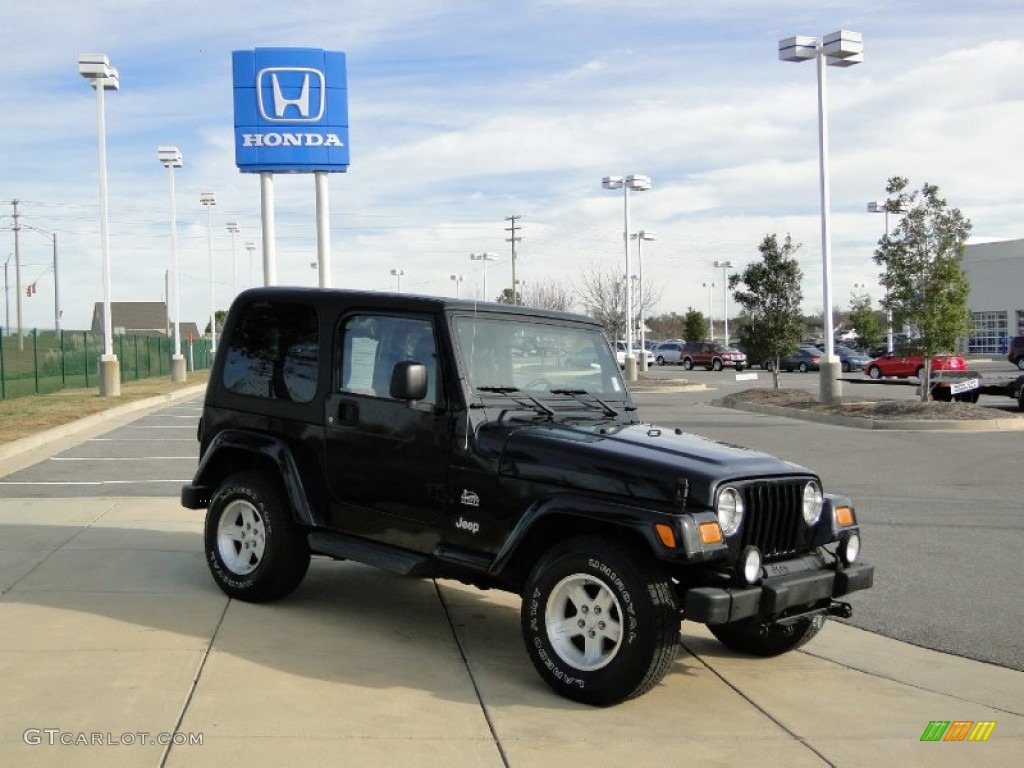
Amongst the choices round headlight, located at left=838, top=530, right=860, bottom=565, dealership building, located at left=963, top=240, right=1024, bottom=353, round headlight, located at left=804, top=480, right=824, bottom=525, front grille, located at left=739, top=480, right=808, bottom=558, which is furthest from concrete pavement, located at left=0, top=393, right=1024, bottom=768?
dealership building, located at left=963, top=240, right=1024, bottom=353

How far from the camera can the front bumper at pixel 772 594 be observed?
495 cm

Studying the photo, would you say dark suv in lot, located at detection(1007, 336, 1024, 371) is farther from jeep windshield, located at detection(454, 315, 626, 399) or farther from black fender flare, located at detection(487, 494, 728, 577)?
black fender flare, located at detection(487, 494, 728, 577)

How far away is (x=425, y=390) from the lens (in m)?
5.93

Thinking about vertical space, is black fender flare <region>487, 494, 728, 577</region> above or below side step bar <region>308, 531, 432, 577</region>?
above

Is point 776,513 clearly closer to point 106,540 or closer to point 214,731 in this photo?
point 214,731

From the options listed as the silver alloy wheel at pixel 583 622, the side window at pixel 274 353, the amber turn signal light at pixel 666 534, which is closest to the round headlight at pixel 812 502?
the amber turn signal light at pixel 666 534

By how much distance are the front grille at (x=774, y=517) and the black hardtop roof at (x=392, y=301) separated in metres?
1.87

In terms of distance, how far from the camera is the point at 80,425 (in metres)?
20.7

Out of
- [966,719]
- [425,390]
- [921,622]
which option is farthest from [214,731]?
[921,622]

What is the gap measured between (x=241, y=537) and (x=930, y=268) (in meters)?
19.3

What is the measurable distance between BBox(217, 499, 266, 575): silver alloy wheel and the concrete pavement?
0.26 m

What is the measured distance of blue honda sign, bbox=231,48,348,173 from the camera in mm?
15203

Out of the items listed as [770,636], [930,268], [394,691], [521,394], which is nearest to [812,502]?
[770,636]

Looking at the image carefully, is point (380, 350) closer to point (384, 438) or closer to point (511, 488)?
point (384, 438)
